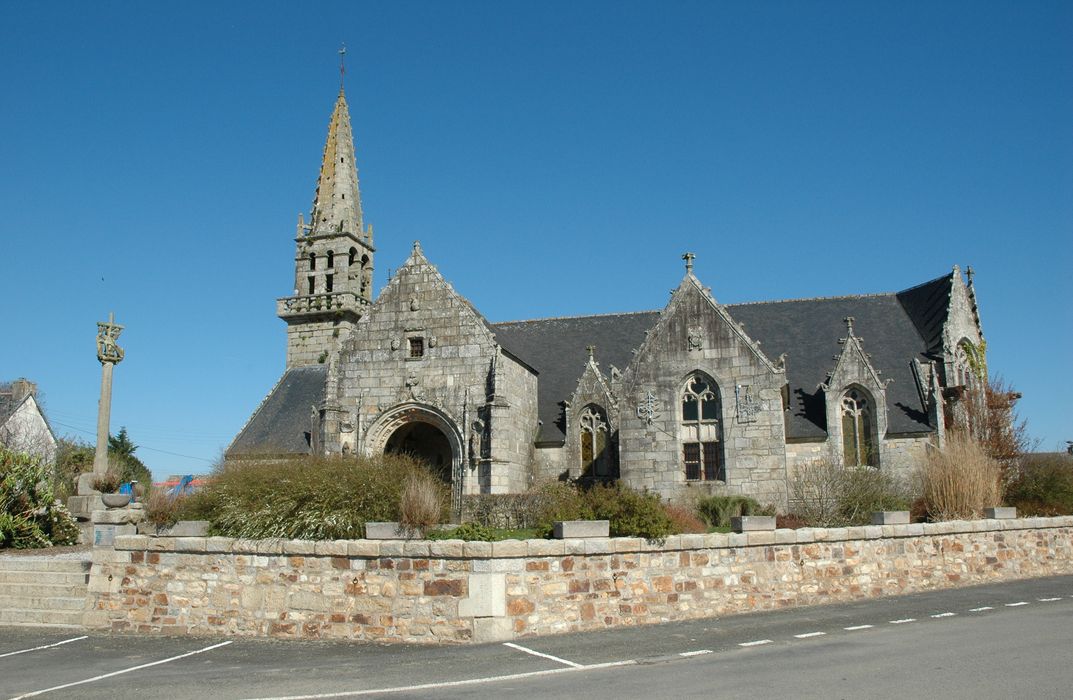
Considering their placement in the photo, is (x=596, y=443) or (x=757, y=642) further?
(x=596, y=443)

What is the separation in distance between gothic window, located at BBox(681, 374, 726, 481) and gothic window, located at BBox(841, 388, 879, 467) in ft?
13.5

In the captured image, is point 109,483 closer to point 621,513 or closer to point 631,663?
point 621,513

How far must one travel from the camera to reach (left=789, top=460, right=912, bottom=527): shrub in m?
18.0

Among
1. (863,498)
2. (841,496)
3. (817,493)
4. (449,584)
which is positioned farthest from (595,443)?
(449,584)

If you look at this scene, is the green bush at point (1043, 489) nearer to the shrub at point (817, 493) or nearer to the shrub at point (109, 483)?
the shrub at point (817, 493)

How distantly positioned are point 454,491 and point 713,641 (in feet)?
38.5

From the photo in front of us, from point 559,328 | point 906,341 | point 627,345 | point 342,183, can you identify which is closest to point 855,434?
point 906,341

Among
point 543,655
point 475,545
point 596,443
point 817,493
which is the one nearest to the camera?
point 543,655

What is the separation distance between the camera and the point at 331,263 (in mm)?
36438

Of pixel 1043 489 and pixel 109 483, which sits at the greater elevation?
pixel 109 483

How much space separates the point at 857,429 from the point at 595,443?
7.33 metres

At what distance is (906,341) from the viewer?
84.1ft

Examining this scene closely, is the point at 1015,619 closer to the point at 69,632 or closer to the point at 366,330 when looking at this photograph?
the point at 69,632

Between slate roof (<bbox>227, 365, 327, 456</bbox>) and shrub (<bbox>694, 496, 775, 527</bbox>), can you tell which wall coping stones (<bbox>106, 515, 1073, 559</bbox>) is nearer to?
shrub (<bbox>694, 496, 775, 527</bbox>)
